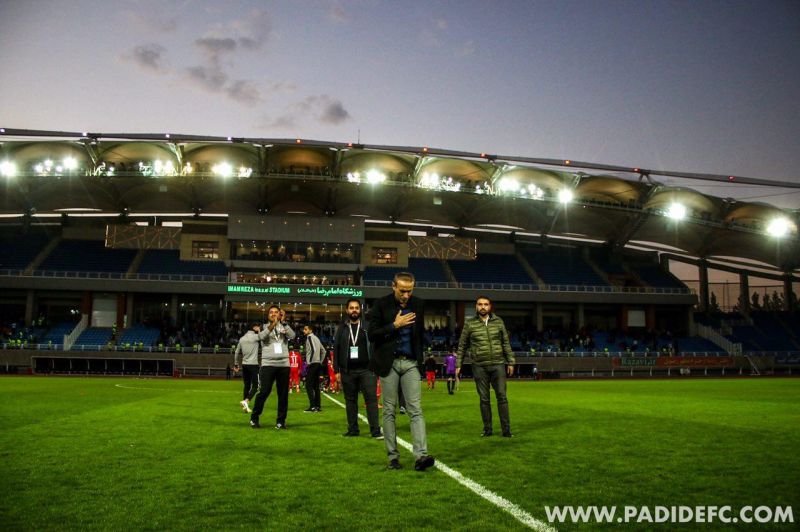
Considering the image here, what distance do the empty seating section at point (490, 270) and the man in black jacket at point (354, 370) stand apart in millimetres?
47187

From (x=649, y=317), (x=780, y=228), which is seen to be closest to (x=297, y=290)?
(x=649, y=317)

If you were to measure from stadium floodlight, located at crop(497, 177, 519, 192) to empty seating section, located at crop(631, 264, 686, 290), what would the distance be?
64.0 ft

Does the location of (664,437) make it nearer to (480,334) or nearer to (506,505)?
(480,334)

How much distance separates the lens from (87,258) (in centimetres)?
5725

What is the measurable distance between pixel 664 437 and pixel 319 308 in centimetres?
4824

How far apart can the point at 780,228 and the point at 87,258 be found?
61.5 metres

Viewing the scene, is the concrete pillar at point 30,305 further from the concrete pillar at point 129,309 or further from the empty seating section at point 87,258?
the concrete pillar at point 129,309

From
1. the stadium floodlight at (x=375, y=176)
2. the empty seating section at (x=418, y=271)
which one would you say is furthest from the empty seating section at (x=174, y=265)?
the stadium floodlight at (x=375, y=176)

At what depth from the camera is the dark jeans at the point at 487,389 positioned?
9.85 metres

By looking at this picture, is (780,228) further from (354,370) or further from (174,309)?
(354,370)

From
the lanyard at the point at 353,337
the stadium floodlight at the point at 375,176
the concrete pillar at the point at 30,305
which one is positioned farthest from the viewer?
the concrete pillar at the point at 30,305

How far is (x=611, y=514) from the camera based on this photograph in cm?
505

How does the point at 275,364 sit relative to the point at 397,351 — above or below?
below

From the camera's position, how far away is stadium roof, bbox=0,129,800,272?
48094 millimetres
